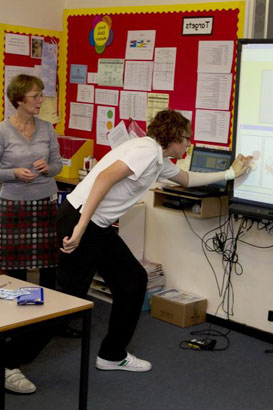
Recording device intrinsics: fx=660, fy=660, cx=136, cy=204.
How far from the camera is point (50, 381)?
3.38 metres

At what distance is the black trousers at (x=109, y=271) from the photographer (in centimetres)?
322

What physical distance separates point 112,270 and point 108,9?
87.5 inches

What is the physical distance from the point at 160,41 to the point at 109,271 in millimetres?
1805

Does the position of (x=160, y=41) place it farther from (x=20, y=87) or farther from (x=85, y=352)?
(x=85, y=352)

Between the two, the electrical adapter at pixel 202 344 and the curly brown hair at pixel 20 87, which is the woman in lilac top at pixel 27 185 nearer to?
the curly brown hair at pixel 20 87

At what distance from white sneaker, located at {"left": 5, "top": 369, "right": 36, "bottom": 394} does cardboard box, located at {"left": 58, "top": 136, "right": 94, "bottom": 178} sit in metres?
1.96

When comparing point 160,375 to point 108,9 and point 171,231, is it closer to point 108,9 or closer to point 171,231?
point 171,231

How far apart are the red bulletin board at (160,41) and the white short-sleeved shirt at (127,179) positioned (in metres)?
1.13

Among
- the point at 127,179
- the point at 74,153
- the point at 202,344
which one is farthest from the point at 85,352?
the point at 74,153

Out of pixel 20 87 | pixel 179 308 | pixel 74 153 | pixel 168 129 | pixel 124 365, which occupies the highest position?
pixel 20 87

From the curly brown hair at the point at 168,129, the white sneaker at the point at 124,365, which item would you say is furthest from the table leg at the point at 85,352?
the curly brown hair at the point at 168,129

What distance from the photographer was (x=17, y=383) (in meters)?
3.22

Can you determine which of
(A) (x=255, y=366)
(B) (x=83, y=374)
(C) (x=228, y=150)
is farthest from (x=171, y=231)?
(B) (x=83, y=374)

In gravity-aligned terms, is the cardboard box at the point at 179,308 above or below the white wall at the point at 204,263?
below
